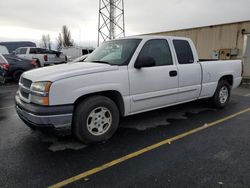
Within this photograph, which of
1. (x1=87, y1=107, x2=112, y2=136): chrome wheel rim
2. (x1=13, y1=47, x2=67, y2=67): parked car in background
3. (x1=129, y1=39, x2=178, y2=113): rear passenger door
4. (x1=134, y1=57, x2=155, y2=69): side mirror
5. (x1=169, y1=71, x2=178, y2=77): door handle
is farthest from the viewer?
(x1=13, y1=47, x2=67, y2=67): parked car in background

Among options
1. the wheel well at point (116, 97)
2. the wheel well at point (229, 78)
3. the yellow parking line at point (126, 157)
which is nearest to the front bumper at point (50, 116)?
the wheel well at point (116, 97)

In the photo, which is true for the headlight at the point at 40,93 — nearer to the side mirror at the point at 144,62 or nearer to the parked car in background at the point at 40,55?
the side mirror at the point at 144,62

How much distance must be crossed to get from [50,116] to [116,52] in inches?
76.4

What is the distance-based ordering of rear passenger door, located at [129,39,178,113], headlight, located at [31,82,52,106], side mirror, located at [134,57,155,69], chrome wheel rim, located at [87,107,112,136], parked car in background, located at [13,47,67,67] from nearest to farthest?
headlight, located at [31,82,52,106] → chrome wheel rim, located at [87,107,112,136] → side mirror, located at [134,57,155,69] → rear passenger door, located at [129,39,178,113] → parked car in background, located at [13,47,67,67]

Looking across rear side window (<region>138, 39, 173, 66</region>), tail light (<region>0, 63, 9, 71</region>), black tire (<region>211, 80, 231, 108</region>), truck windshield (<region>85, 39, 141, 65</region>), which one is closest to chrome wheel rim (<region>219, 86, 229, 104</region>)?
black tire (<region>211, 80, 231, 108</region>)

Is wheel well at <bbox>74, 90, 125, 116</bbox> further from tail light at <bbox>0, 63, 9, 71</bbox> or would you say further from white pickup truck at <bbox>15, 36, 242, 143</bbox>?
tail light at <bbox>0, 63, 9, 71</bbox>

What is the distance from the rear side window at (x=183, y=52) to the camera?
488 cm

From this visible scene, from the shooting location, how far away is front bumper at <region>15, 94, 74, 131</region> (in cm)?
322

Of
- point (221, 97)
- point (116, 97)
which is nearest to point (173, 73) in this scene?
point (116, 97)

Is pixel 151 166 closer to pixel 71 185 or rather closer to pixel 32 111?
pixel 71 185

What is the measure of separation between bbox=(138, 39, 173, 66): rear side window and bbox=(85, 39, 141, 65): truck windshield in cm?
22

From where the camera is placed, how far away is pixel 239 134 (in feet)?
13.8

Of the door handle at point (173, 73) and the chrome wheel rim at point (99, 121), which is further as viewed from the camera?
the door handle at point (173, 73)

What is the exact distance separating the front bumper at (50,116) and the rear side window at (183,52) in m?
2.75
